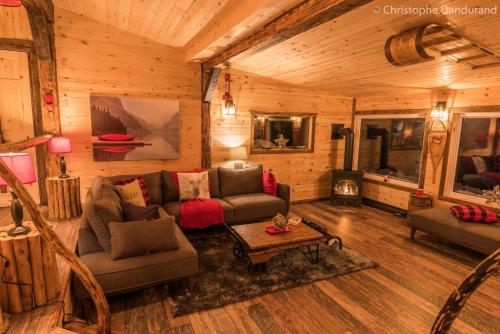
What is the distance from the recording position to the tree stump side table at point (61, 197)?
3406 millimetres

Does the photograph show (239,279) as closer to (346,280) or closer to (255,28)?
(346,280)

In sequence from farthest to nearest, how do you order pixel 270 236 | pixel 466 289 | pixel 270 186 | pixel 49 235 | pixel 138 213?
pixel 270 186 < pixel 270 236 < pixel 138 213 < pixel 49 235 < pixel 466 289

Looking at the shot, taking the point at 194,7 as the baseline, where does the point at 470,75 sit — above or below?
below

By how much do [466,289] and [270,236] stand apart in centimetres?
219

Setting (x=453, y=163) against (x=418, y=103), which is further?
(x=418, y=103)

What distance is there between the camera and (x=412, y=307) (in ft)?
8.39

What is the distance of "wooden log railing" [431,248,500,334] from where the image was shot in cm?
95

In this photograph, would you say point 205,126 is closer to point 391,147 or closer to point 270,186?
point 270,186

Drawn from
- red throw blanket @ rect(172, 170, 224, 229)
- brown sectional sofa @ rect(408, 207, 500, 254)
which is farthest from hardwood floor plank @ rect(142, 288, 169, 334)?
brown sectional sofa @ rect(408, 207, 500, 254)

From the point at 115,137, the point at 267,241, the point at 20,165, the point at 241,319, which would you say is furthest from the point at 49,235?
the point at 115,137

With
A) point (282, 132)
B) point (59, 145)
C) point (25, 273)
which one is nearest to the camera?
point (25, 273)

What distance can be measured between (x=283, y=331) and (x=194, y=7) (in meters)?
3.04

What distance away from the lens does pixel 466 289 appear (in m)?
1.00

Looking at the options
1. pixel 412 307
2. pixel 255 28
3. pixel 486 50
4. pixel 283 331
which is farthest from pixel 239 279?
pixel 486 50
